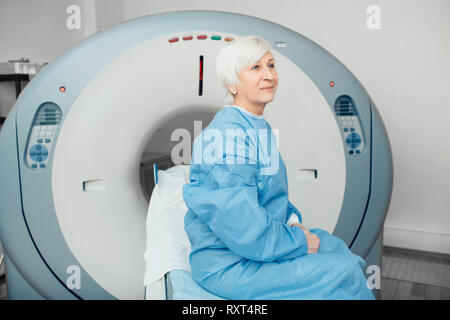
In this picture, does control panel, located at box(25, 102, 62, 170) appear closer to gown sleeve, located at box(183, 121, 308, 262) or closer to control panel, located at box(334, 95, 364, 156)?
gown sleeve, located at box(183, 121, 308, 262)

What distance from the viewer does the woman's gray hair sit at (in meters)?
1.00

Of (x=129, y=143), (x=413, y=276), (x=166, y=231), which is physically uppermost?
(x=129, y=143)

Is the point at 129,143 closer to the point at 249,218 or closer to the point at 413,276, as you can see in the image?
the point at 249,218

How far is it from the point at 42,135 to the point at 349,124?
109 cm

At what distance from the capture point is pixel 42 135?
141 centimetres

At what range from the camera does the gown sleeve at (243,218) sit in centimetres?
87

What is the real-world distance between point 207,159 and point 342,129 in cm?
72

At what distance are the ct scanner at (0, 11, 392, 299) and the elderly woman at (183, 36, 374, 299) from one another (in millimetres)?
421

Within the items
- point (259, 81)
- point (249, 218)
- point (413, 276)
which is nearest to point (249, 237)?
point (249, 218)

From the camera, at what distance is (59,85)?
140cm

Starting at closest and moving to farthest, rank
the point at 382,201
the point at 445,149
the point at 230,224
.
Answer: the point at 230,224
the point at 382,201
the point at 445,149

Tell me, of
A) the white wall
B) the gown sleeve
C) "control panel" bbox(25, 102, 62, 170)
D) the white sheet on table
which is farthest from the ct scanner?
the white wall
